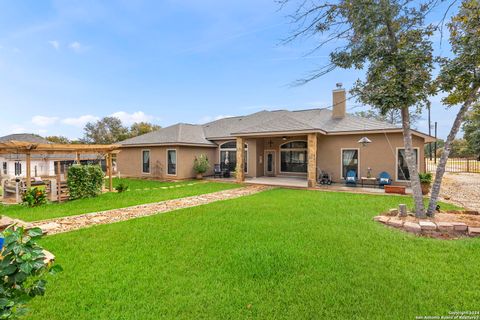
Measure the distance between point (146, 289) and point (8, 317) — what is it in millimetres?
1686

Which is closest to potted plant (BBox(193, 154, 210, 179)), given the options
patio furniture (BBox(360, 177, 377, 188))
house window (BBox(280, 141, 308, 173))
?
house window (BBox(280, 141, 308, 173))

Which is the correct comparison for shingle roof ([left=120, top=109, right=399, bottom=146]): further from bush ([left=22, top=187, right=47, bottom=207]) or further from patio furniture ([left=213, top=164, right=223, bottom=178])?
bush ([left=22, top=187, right=47, bottom=207])

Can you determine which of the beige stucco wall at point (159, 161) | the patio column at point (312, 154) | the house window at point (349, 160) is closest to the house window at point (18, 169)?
the beige stucco wall at point (159, 161)

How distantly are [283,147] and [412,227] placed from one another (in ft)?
40.4

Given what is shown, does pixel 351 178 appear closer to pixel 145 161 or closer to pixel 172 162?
pixel 172 162

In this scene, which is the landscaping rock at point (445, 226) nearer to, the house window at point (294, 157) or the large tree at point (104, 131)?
the house window at point (294, 157)

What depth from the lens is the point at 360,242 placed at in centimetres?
500

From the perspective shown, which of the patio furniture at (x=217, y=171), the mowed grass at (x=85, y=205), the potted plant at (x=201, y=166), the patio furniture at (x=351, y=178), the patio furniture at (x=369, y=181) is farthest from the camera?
the patio furniture at (x=217, y=171)

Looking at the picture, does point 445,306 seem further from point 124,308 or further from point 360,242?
point 124,308

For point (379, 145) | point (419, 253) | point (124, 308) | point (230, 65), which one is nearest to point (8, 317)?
point (124, 308)

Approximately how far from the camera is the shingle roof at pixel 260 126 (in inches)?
548

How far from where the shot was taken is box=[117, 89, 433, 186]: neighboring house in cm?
1316

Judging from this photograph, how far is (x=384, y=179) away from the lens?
12.8 meters

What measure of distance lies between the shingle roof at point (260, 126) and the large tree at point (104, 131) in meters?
20.2
